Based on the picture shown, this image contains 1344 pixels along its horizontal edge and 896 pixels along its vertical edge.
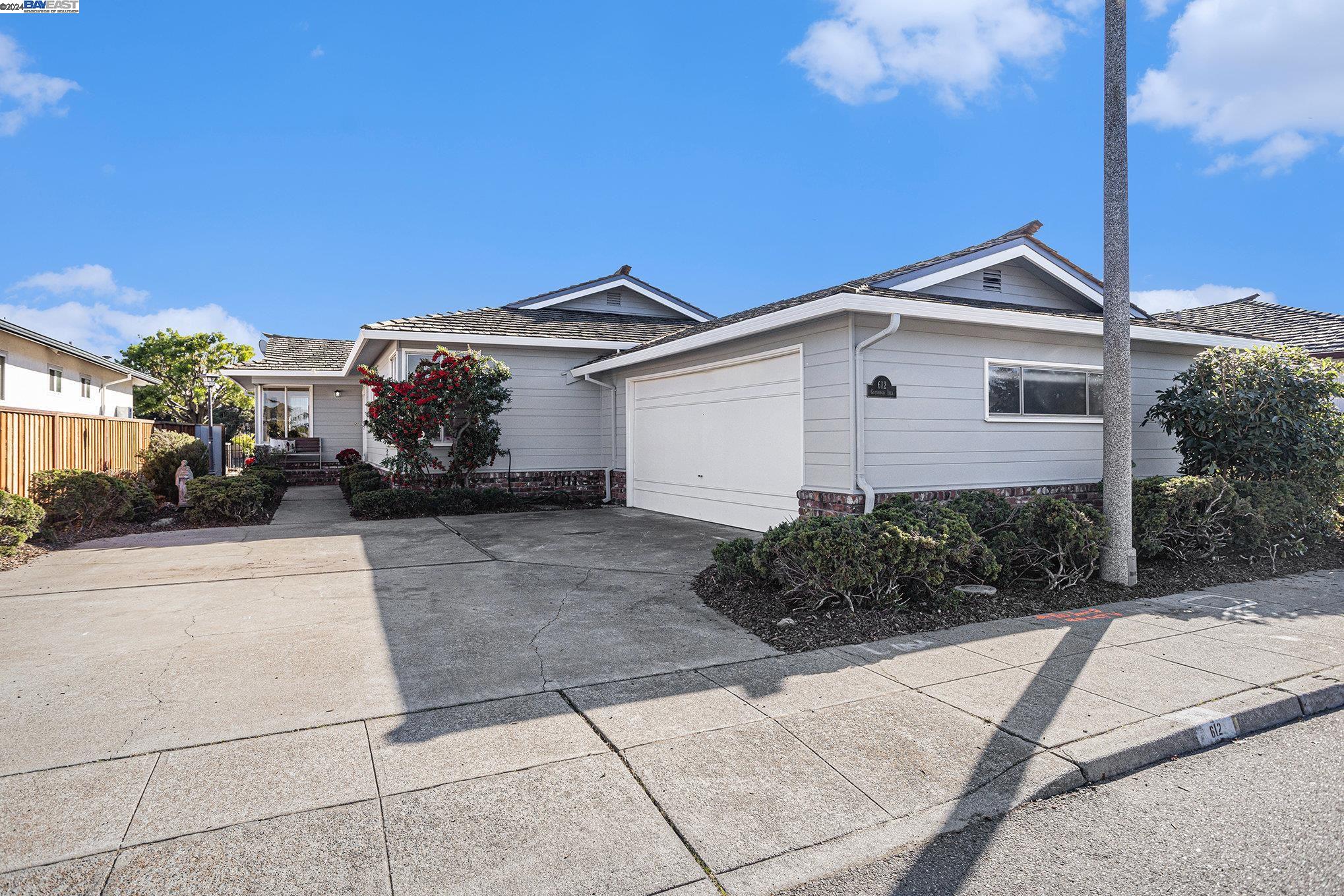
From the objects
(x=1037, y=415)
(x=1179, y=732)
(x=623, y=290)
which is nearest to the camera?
(x=1179, y=732)

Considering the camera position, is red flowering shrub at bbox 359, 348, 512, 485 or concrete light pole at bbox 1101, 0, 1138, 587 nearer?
concrete light pole at bbox 1101, 0, 1138, 587

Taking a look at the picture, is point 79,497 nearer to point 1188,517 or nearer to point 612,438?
point 612,438

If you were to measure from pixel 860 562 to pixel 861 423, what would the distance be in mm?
2735

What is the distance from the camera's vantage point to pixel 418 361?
13070 mm

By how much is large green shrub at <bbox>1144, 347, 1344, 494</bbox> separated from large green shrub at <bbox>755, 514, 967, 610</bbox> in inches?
205

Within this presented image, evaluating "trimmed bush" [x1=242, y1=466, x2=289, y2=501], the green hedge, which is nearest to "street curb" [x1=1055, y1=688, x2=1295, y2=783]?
the green hedge

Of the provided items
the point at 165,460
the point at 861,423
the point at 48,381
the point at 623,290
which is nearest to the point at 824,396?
the point at 861,423

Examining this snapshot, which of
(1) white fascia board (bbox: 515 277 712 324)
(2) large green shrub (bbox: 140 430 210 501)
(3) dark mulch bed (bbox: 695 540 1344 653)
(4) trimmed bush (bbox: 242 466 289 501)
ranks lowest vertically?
(3) dark mulch bed (bbox: 695 540 1344 653)

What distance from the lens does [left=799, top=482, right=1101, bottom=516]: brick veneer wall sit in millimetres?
7867

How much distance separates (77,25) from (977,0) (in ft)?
38.5

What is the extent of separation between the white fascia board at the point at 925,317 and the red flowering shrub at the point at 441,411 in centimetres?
318

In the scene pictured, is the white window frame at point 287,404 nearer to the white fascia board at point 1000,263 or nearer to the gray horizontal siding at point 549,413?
the gray horizontal siding at point 549,413

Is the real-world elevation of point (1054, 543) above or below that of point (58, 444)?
below

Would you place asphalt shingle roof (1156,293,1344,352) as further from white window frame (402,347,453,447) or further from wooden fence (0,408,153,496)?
wooden fence (0,408,153,496)
